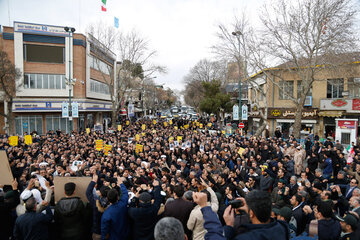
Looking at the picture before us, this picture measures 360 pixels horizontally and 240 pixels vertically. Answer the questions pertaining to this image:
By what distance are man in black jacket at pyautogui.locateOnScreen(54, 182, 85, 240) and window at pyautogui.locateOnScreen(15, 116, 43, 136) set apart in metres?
27.3

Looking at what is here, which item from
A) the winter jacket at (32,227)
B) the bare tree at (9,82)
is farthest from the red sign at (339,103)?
the bare tree at (9,82)

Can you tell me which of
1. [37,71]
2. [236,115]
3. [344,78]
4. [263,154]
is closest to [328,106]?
[344,78]

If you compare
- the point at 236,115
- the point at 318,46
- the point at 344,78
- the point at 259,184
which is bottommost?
the point at 259,184

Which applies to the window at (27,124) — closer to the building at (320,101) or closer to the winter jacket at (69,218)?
the building at (320,101)

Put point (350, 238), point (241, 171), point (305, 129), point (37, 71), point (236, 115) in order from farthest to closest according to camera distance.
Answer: point (37, 71) → point (305, 129) → point (236, 115) → point (241, 171) → point (350, 238)

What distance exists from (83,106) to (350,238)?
29.1 meters

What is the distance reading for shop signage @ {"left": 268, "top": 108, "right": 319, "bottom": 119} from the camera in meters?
22.5

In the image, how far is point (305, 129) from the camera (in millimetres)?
22922

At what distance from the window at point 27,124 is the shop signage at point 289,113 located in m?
26.6

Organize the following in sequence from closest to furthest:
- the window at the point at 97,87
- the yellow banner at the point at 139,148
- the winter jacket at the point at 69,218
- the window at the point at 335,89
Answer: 1. the winter jacket at the point at 69,218
2. the yellow banner at the point at 139,148
3. the window at the point at 335,89
4. the window at the point at 97,87

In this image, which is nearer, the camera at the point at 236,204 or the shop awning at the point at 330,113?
the camera at the point at 236,204

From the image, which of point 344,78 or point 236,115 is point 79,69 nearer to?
point 236,115

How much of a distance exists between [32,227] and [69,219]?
48cm

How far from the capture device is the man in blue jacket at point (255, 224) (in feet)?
6.47
